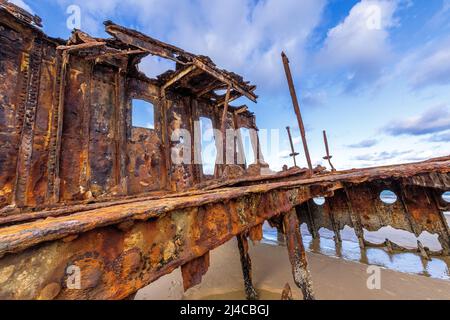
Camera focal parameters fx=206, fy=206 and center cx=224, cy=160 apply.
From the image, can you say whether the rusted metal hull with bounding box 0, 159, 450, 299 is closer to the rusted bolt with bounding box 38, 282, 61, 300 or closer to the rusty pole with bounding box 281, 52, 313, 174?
the rusted bolt with bounding box 38, 282, 61, 300

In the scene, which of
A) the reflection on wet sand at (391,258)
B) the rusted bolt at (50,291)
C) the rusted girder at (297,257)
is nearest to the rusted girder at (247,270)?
the rusted girder at (297,257)

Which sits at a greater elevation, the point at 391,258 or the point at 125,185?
the point at 125,185

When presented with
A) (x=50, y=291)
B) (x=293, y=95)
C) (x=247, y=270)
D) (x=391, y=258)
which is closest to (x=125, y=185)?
(x=247, y=270)

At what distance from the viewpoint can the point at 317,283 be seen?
4.48 metres

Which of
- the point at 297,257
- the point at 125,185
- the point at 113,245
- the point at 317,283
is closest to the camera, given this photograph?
the point at 113,245

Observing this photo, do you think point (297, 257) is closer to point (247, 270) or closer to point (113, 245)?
point (247, 270)

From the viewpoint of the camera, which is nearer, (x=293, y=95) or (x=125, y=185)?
(x=125, y=185)

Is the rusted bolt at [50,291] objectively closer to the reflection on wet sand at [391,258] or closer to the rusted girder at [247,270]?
the rusted girder at [247,270]

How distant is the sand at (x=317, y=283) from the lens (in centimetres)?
404

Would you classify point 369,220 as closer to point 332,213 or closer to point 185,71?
point 332,213

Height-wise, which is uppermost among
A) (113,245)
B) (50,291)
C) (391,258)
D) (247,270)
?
(113,245)

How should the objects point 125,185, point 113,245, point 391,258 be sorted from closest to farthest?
1. point 113,245
2. point 391,258
3. point 125,185
